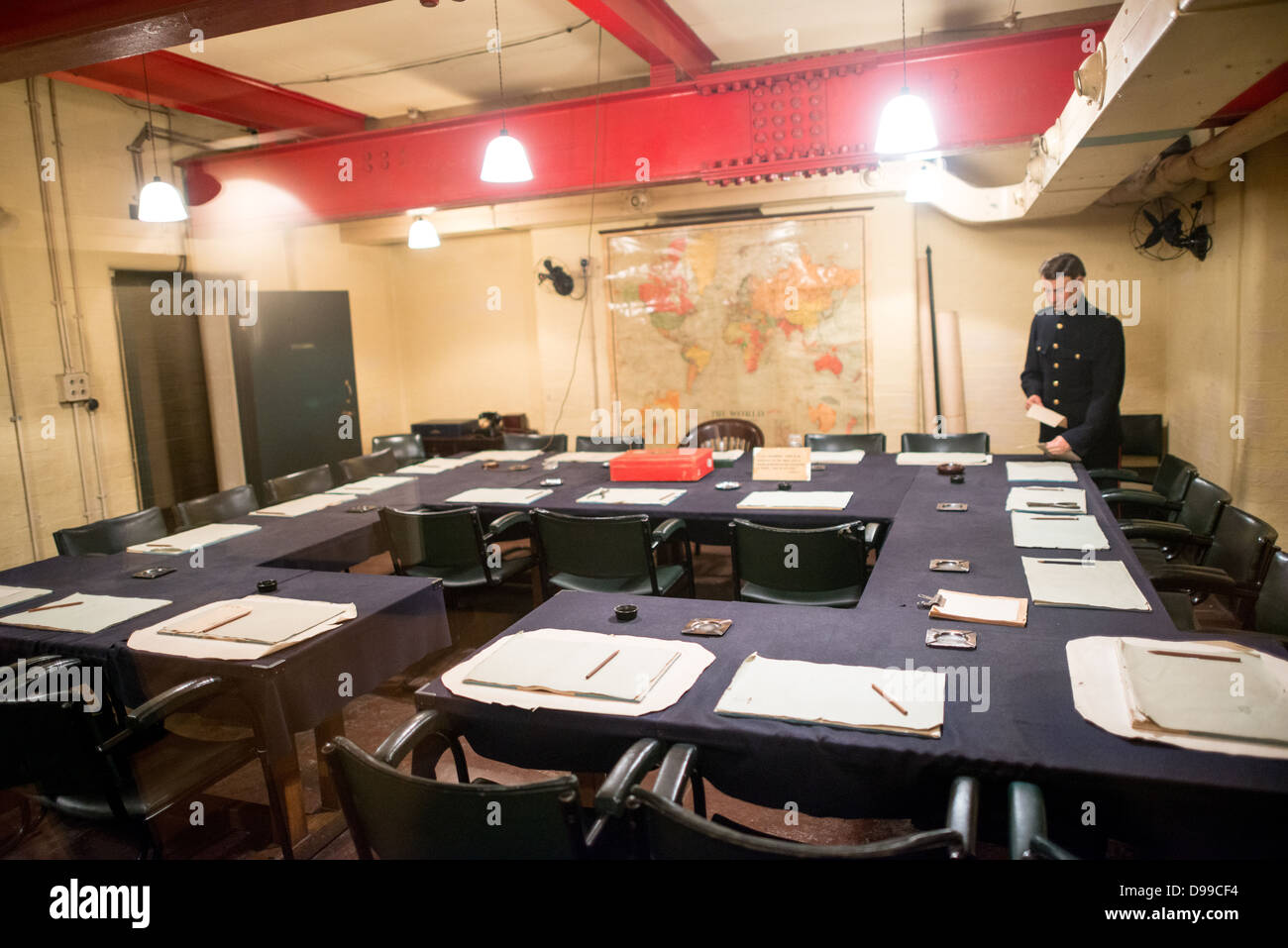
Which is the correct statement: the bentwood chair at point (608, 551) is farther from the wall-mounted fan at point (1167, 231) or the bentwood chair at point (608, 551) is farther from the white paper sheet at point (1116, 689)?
the wall-mounted fan at point (1167, 231)

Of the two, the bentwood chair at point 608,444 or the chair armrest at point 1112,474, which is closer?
the chair armrest at point 1112,474

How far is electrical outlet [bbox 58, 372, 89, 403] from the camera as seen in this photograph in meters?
5.39

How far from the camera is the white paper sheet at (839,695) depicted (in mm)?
1666

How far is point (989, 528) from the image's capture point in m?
3.13

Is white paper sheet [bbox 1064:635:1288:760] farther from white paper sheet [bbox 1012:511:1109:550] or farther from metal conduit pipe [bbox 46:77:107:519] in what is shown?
metal conduit pipe [bbox 46:77:107:519]

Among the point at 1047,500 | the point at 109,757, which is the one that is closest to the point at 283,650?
the point at 109,757

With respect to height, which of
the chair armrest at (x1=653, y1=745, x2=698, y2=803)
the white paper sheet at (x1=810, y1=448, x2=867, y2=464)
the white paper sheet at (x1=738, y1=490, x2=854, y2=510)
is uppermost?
the white paper sheet at (x1=810, y1=448, x2=867, y2=464)

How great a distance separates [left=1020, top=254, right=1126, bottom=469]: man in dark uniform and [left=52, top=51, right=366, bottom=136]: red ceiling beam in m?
4.89

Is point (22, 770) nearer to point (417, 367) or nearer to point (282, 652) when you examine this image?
point (282, 652)

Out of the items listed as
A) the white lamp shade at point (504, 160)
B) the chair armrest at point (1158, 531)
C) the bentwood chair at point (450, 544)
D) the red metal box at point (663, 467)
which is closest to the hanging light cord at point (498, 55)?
the white lamp shade at point (504, 160)

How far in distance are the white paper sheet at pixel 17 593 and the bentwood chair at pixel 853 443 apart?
4067 mm

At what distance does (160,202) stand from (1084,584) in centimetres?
467

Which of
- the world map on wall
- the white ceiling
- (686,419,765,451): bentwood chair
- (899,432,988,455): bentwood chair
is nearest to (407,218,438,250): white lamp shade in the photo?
the white ceiling
